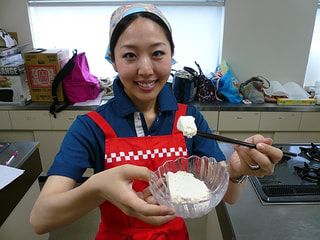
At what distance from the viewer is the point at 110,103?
1.07 metres

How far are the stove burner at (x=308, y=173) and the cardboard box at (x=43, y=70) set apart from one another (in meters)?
2.31

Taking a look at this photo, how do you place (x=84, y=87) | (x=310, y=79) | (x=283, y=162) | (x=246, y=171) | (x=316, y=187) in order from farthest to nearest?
(x=310, y=79) < (x=84, y=87) < (x=283, y=162) < (x=316, y=187) < (x=246, y=171)

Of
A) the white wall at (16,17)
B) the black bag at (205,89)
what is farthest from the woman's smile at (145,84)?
the white wall at (16,17)

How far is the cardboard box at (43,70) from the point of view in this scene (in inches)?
104

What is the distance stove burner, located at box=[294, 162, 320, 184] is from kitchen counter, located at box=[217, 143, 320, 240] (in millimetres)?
188

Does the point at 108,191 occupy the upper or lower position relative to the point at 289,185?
upper

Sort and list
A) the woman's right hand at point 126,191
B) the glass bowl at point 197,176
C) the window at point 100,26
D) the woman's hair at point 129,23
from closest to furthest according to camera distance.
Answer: the woman's right hand at point 126,191 < the glass bowl at point 197,176 < the woman's hair at point 129,23 < the window at point 100,26

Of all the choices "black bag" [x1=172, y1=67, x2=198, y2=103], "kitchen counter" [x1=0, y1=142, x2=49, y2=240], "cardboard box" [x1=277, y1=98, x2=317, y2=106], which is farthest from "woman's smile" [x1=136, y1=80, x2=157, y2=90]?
"cardboard box" [x1=277, y1=98, x2=317, y2=106]

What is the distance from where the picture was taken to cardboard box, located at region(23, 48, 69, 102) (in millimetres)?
2646

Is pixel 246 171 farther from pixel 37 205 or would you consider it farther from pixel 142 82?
pixel 37 205

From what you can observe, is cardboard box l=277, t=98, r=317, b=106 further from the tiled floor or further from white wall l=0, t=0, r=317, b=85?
the tiled floor

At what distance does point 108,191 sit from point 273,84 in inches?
109

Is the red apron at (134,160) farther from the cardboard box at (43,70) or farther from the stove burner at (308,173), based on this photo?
the cardboard box at (43,70)

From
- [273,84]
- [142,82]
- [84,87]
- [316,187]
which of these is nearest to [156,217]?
[142,82]
